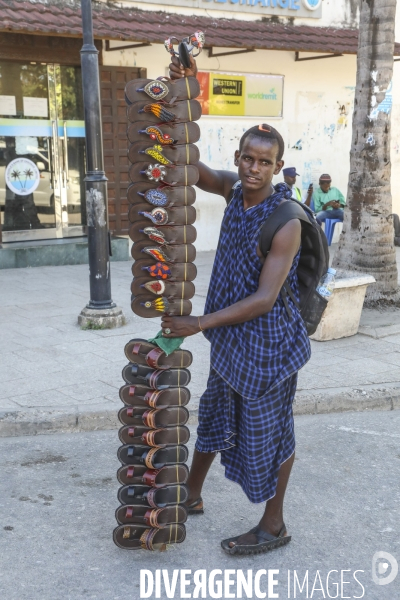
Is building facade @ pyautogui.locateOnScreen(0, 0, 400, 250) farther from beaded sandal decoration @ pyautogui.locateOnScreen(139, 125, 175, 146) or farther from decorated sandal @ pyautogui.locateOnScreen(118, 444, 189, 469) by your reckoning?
decorated sandal @ pyautogui.locateOnScreen(118, 444, 189, 469)

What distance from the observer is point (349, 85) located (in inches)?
533

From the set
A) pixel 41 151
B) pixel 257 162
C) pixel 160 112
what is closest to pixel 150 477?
pixel 257 162

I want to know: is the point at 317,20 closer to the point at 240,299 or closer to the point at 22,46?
the point at 22,46

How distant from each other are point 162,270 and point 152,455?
83 centimetres

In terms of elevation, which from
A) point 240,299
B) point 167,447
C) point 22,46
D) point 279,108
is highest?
point 22,46

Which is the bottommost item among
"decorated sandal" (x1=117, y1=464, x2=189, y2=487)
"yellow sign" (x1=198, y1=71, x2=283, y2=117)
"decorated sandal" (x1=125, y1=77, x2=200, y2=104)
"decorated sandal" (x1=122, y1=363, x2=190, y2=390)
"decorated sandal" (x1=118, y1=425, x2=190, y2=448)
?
"decorated sandal" (x1=117, y1=464, x2=189, y2=487)

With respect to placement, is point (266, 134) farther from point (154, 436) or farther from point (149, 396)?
point (154, 436)

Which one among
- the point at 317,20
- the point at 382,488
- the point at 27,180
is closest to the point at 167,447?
the point at 382,488

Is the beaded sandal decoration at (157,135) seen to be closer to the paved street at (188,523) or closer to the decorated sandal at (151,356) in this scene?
the decorated sandal at (151,356)

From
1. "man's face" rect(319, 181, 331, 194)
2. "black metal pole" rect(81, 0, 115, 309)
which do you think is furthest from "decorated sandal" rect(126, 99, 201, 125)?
"man's face" rect(319, 181, 331, 194)

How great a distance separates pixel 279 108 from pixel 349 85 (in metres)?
1.70

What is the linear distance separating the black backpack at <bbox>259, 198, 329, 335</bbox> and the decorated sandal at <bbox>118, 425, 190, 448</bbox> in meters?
0.73

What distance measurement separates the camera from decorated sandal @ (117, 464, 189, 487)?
3.22 metres

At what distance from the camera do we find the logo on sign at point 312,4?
12445mm
